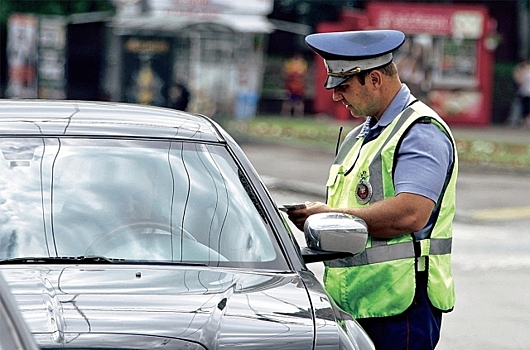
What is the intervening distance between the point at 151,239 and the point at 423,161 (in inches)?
41.5

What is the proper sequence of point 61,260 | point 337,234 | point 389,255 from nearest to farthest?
point 61,260 → point 337,234 → point 389,255

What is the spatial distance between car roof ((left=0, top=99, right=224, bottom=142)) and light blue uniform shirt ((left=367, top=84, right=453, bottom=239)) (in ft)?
2.42

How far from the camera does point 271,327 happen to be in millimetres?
3455

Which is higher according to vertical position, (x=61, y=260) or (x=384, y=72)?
(x=384, y=72)

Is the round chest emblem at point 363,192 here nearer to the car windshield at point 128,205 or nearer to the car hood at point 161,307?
the car windshield at point 128,205

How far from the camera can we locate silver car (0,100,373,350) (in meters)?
3.40

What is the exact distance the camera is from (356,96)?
4574 millimetres

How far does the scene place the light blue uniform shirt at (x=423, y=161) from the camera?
4.38m

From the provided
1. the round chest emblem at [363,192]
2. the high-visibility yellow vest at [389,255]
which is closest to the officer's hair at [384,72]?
the high-visibility yellow vest at [389,255]

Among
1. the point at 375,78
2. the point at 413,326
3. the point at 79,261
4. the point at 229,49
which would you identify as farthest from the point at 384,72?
the point at 229,49

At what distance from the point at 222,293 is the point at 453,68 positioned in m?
30.1

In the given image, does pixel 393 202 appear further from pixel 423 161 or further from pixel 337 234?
pixel 337 234

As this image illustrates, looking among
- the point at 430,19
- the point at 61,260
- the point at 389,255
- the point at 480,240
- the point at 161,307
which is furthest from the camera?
the point at 430,19

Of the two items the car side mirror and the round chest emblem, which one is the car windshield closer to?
the car side mirror
